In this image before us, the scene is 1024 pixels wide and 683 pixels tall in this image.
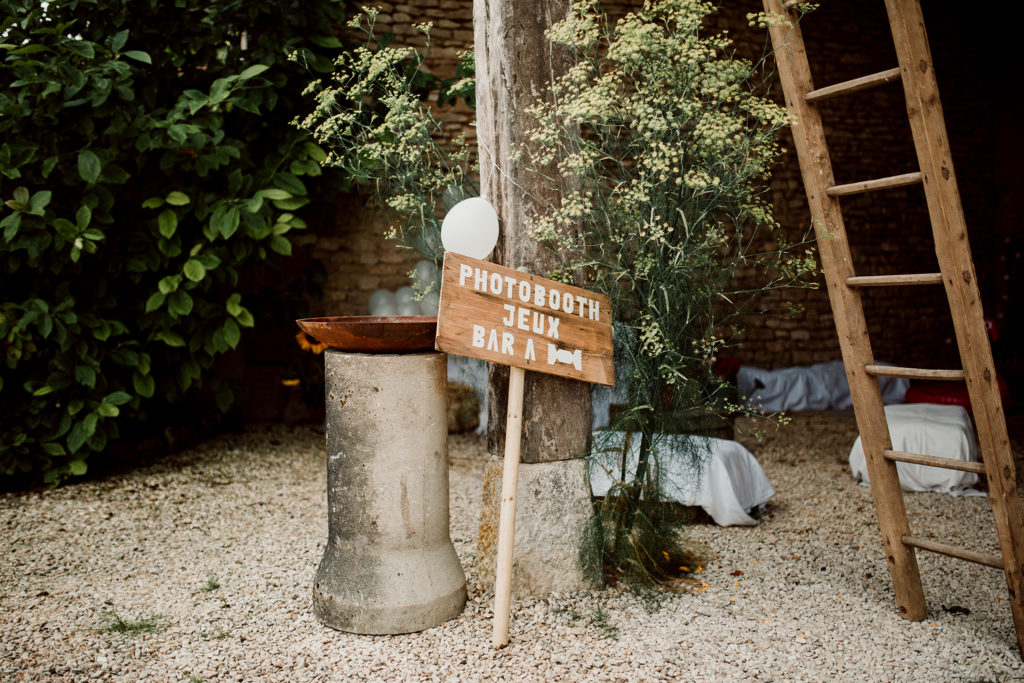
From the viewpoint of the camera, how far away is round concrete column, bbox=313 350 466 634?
2.52 metres

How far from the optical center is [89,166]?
3.86 m

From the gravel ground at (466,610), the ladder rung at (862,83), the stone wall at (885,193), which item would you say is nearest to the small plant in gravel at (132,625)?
the gravel ground at (466,610)

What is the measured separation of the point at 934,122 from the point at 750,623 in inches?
69.9

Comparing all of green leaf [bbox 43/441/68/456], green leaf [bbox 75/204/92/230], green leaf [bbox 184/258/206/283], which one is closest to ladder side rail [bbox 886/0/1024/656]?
green leaf [bbox 184/258/206/283]

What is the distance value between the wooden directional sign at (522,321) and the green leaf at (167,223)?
262 cm

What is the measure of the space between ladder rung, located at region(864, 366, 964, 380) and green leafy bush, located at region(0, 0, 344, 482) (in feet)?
10.7

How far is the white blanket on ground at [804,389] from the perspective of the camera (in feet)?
24.8

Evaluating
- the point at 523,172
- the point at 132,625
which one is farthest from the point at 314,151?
the point at 132,625

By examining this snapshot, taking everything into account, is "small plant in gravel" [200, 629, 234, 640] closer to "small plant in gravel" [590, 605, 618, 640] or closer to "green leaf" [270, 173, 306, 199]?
"small plant in gravel" [590, 605, 618, 640]

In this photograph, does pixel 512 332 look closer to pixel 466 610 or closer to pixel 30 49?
pixel 466 610

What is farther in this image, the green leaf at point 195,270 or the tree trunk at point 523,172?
the green leaf at point 195,270

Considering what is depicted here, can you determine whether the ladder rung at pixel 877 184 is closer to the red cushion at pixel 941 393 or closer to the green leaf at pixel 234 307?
the green leaf at pixel 234 307

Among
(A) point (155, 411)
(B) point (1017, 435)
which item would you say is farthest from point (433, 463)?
(B) point (1017, 435)

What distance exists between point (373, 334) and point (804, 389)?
6.21 m
